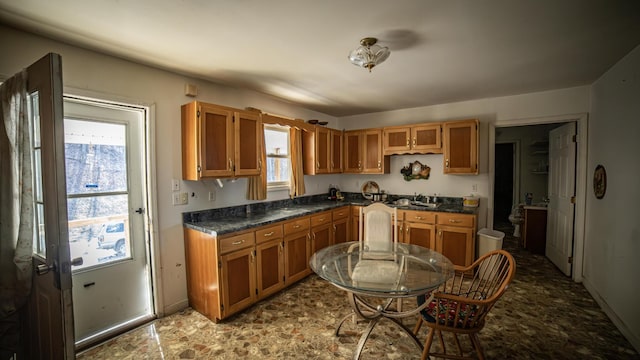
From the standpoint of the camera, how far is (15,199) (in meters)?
1.56

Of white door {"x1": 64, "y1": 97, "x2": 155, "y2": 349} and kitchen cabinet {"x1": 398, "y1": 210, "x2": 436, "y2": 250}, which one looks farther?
kitchen cabinet {"x1": 398, "y1": 210, "x2": 436, "y2": 250}

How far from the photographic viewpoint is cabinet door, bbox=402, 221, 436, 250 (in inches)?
145

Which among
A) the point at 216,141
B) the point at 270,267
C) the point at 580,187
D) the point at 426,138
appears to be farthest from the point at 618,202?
the point at 216,141

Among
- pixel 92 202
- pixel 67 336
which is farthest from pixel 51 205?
pixel 92 202

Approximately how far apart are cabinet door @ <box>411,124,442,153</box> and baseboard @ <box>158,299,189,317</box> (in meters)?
3.58

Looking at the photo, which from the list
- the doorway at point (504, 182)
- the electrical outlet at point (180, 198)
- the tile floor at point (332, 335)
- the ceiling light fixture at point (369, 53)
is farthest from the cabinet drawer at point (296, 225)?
the doorway at point (504, 182)

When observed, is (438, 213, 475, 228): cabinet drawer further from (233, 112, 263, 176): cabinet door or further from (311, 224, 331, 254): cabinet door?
(233, 112, 263, 176): cabinet door

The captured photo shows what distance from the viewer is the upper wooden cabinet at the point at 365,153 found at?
173 inches

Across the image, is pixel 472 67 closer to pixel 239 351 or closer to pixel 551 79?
pixel 551 79

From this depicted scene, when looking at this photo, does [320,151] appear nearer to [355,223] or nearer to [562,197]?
[355,223]

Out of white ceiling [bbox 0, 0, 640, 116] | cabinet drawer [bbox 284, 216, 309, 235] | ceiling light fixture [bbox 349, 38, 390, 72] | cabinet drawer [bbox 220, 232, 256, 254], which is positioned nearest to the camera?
white ceiling [bbox 0, 0, 640, 116]

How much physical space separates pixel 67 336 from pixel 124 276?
55.8 inches

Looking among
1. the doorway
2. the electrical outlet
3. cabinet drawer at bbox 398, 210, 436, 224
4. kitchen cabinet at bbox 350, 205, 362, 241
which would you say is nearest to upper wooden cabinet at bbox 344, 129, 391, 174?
kitchen cabinet at bbox 350, 205, 362, 241

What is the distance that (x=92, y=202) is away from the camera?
230cm
